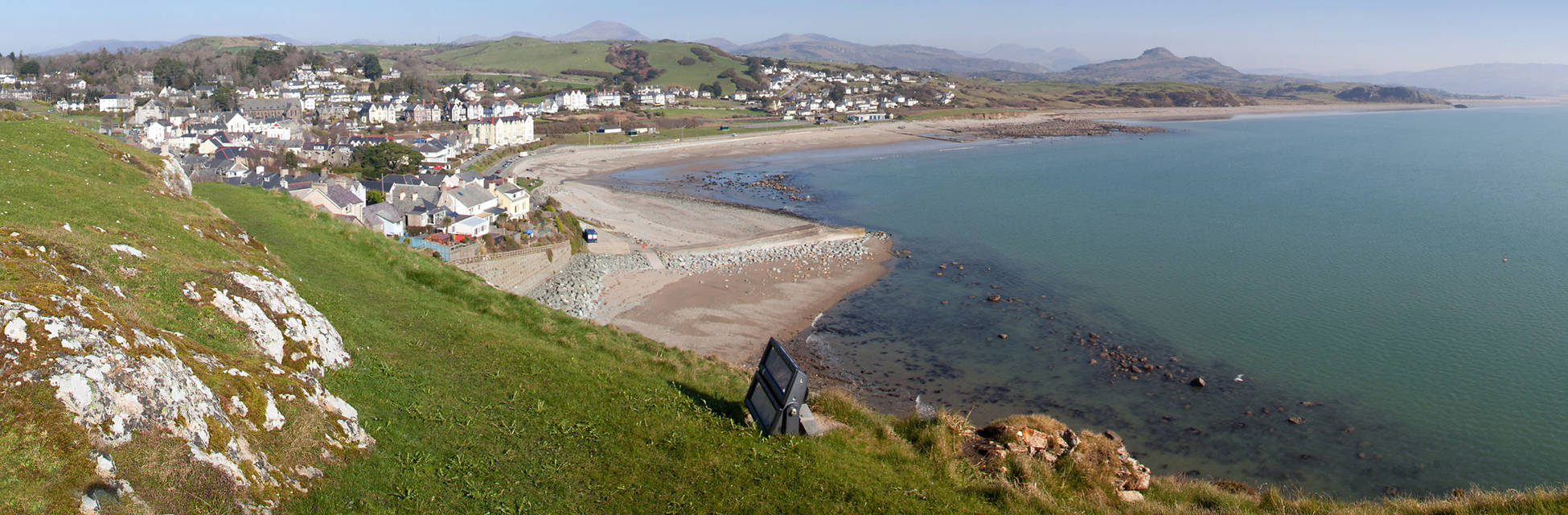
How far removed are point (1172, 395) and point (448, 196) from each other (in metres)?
27.2

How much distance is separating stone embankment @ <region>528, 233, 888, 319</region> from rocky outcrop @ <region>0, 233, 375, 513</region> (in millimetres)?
16368

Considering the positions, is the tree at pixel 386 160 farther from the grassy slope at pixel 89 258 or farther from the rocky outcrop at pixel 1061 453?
the rocky outcrop at pixel 1061 453

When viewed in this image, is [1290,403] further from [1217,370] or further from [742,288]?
[742,288]

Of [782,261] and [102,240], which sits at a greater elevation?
[102,240]

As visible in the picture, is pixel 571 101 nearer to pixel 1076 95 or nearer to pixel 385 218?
pixel 385 218

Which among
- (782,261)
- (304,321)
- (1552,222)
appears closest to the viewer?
(304,321)

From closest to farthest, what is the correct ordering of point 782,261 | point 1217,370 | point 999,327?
point 1217,370 → point 999,327 → point 782,261

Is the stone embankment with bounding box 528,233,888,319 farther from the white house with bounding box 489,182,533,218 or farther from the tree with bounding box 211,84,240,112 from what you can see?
the tree with bounding box 211,84,240,112

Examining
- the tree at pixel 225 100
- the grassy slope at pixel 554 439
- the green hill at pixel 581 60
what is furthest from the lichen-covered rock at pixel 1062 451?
the green hill at pixel 581 60

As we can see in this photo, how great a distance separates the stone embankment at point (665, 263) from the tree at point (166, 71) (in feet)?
295

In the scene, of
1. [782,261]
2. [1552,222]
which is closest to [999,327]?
[782,261]

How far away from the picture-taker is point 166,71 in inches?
3718

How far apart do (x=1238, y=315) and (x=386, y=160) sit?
43.8m

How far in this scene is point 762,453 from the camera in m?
7.46
